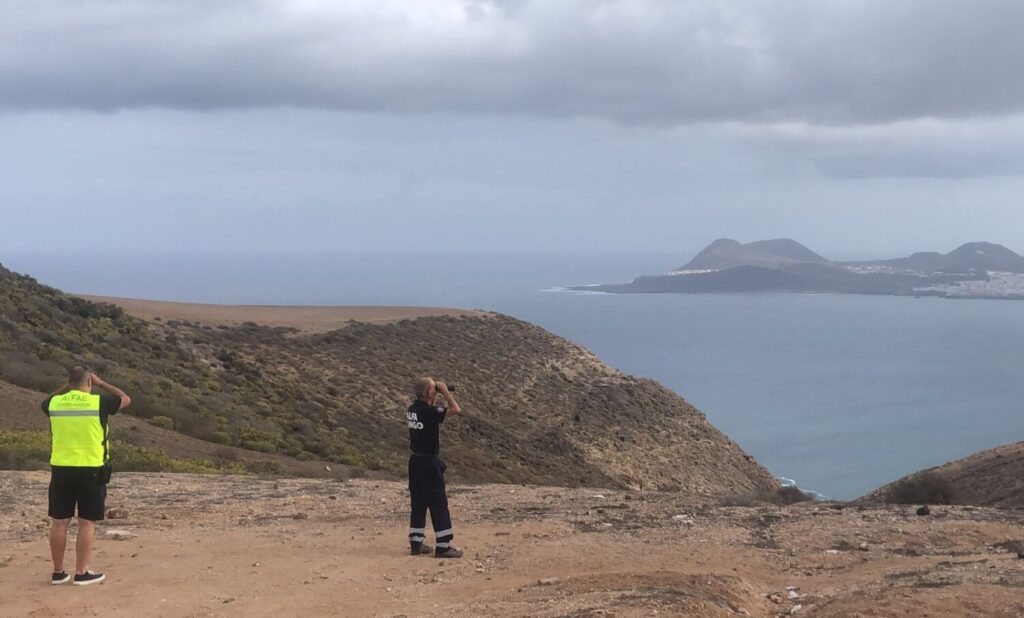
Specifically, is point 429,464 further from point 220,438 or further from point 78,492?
point 220,438

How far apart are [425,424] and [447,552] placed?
127cm

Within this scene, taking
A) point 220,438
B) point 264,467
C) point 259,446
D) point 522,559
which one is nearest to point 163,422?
point 220,438

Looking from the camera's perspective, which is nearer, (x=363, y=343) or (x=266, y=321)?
(x=363, y=343)

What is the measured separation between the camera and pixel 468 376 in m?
46.8

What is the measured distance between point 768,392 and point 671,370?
1704 cm

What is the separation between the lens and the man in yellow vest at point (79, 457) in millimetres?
7582

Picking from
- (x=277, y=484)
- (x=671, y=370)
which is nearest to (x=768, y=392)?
(x=671, y=370)

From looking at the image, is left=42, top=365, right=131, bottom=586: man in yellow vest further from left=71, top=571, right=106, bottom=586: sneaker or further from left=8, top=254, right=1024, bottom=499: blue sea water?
left=8, top=254, right=1024, bottom=499: blue sea water

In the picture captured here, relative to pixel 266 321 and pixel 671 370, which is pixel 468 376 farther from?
pixel 671 370

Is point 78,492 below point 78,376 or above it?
below

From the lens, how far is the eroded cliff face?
2648 cm

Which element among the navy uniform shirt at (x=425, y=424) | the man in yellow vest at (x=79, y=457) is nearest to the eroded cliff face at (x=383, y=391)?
the navy uniform shirt at (x=425, y=424)

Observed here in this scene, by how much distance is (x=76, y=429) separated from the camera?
7582 millimetres

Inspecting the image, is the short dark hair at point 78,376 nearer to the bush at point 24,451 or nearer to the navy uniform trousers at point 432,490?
the navy uniform trousers at point 432,490
